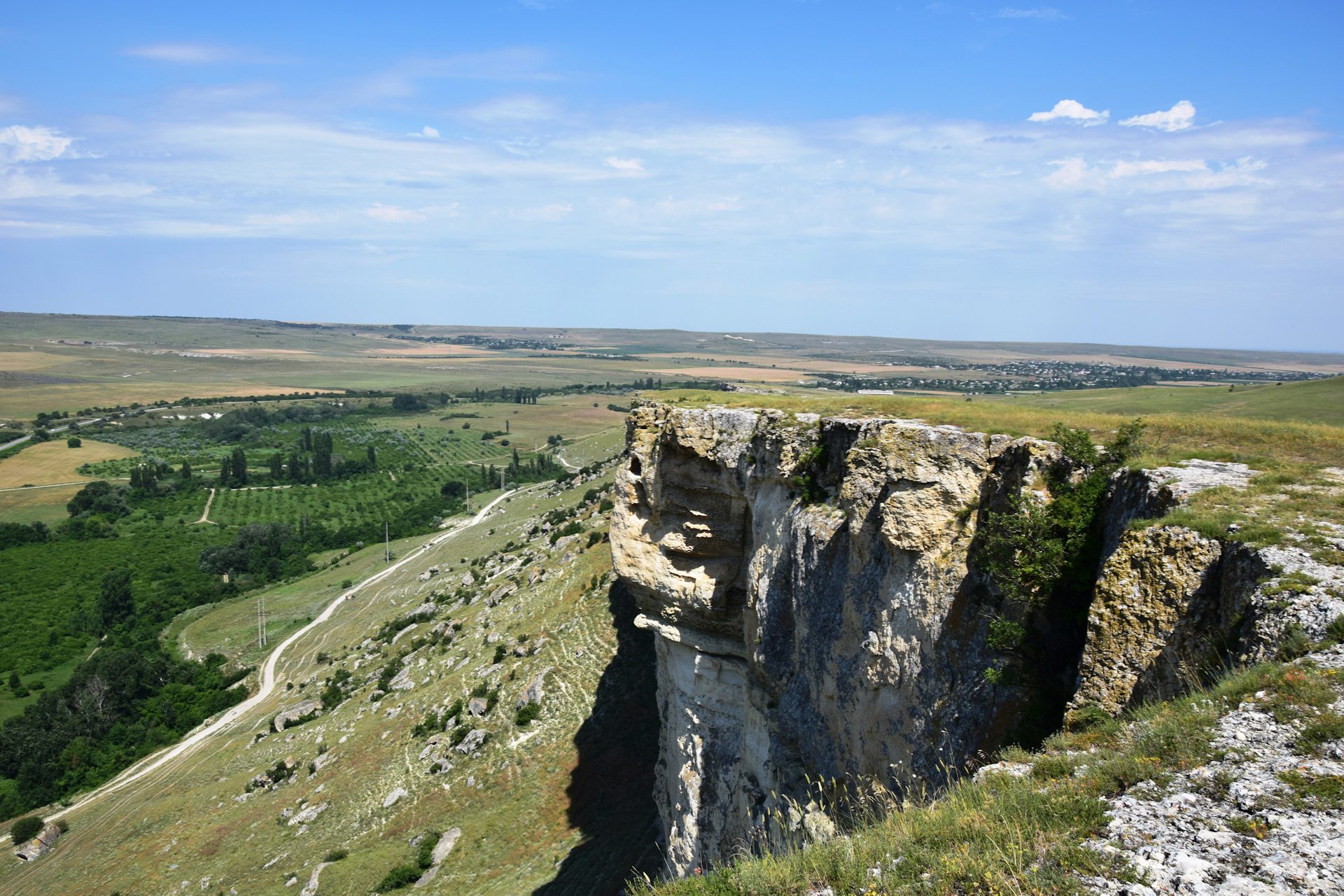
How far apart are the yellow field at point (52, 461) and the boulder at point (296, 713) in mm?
129832

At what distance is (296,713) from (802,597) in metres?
42.1

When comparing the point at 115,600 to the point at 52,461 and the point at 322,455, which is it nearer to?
the point at 322,455

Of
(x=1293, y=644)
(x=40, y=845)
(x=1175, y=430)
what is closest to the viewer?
(x=1293, y=644)

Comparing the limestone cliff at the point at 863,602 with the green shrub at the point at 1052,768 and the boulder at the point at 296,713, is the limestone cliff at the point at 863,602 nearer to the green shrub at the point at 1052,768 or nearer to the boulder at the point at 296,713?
the green shrub at the point at 1052,768

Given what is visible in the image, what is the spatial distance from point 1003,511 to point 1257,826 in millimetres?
7174

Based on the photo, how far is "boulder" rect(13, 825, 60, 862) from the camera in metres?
41.2

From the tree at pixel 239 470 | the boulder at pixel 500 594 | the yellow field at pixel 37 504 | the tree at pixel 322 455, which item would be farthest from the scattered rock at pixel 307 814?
the tree at pixel 239 470

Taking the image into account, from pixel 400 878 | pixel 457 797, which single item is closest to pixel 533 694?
pixel 457 797

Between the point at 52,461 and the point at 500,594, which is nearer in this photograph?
the point at 500,594

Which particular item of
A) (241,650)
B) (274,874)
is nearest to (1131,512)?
(274,874)

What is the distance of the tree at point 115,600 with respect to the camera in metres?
82.5

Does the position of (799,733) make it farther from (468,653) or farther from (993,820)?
(468,653)

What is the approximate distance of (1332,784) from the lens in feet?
21.1

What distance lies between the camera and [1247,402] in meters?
47.8
